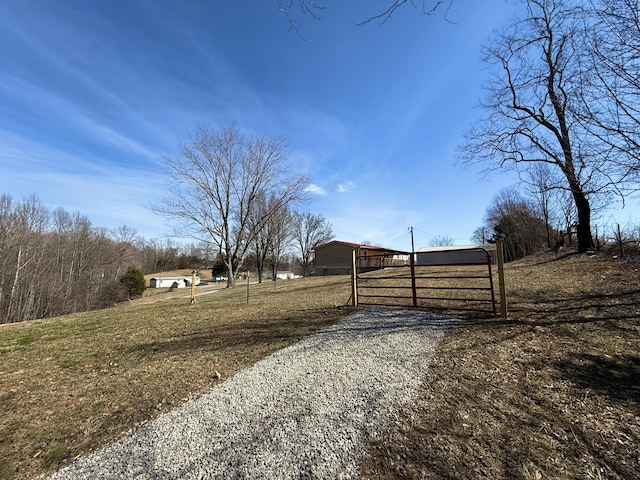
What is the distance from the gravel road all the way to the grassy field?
0.22 metres

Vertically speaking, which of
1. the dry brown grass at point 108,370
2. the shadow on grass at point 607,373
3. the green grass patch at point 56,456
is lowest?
the green grass patch at point 56,456

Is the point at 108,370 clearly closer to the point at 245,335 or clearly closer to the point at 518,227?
the point at 245,335

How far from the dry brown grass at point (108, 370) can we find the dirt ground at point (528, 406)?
2.45 metres

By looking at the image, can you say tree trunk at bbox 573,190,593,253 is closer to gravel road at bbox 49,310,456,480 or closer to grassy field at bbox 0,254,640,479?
grassy field at bbox 0,254,640,479

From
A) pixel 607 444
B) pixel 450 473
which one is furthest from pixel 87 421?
pixel 607 444

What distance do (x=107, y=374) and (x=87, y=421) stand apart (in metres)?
1.34

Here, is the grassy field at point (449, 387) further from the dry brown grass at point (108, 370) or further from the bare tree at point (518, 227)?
the bare tree at point (518, 227)

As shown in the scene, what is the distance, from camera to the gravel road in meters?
2.06

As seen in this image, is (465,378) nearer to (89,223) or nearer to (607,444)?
(607,444)

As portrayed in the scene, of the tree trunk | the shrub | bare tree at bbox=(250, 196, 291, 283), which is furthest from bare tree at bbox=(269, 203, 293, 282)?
the tree trunk

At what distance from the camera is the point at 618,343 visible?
3.99 meters

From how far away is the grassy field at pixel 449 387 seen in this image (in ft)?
6.90

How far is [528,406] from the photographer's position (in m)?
2.69

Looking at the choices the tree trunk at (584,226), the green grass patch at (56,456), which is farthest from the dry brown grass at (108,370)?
Result: the tree trunk at (584,226)
